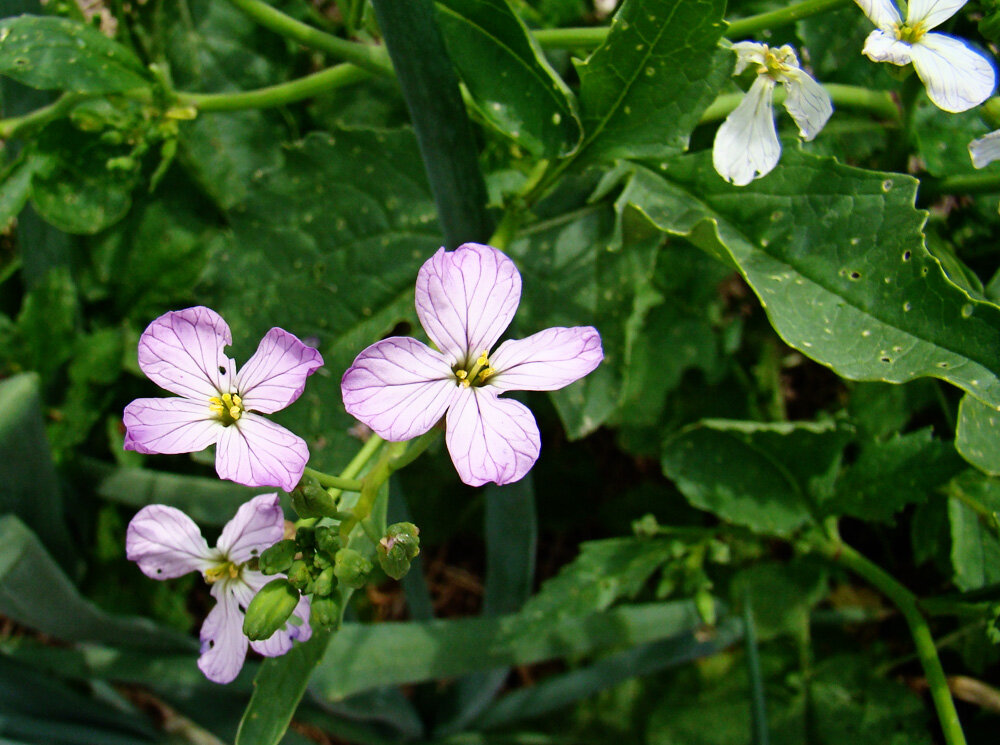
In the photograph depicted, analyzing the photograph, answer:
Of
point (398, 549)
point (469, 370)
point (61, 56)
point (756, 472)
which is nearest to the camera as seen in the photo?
point (398, 549)

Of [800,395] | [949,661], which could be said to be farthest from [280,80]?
[949,661]

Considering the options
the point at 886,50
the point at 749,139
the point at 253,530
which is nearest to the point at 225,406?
the point at 253,530

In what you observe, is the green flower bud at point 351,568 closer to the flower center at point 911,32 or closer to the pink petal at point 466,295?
the pink petal at point 466,295

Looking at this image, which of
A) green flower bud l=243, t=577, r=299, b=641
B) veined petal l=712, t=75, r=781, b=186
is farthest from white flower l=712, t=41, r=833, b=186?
green flower bud l=243, t=577, r=299, b=641

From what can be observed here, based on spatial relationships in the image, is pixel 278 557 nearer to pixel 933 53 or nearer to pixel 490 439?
pixel 490 439

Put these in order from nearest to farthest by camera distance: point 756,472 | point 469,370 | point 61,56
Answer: point 469,370, point 61,56, point 756,472

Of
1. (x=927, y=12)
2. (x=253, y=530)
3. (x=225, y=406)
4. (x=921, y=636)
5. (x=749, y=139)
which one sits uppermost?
(x=927, y=12)

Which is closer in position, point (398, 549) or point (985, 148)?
point (398, 549)
